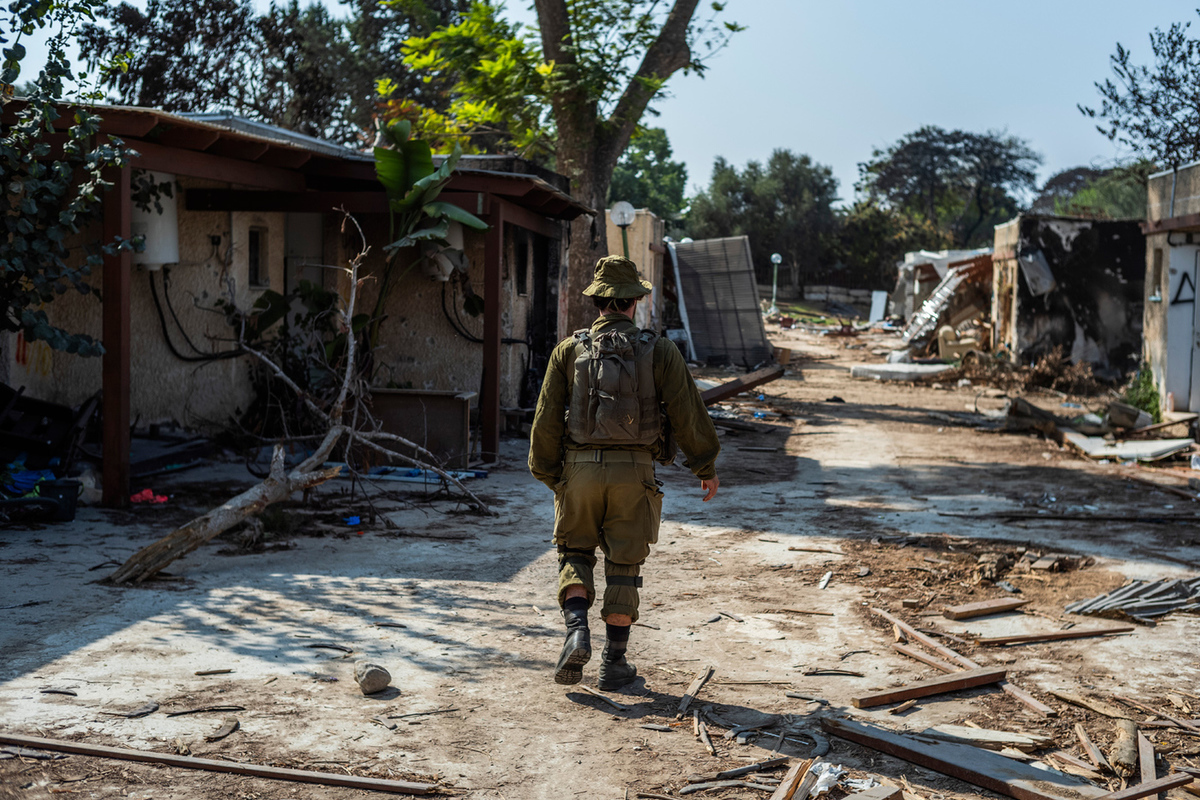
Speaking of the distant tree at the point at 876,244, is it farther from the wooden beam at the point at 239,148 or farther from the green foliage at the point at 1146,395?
the wooden beam at the point at 239,148

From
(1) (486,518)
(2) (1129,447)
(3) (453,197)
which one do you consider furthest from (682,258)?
(1) (486,518)

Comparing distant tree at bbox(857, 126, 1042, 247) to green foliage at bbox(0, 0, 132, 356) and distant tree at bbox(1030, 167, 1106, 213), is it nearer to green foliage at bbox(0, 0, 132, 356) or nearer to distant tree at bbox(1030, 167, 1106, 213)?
distant tree at bbox(1030, 167, 1106, 213)

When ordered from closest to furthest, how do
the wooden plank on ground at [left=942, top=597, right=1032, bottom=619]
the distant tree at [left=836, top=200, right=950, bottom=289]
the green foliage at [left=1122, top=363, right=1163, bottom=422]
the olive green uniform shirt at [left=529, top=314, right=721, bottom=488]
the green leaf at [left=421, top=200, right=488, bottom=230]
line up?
the olive green uniform shirt at [left=529, top=314, right=721, bottom=488] < the wooden plank on ground at [left=942, top=597, right=1032, bottom=619] < the green leaf at [left=421, top=200, right=488, bottom=230] < the green foliage at [left=1122, top=363, right=1163, bottom=422] < the distant tree at [left=836, top=200, right=950, bottom=289]

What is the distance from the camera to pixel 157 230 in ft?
30.7

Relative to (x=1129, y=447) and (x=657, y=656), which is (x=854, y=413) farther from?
(x=657, y=656)

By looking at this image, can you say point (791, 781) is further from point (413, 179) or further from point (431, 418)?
point (413, 179)

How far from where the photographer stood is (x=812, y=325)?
129ft

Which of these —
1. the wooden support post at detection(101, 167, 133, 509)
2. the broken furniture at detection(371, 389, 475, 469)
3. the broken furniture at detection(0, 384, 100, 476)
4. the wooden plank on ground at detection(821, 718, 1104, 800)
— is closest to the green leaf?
the broken furniture at detection(371, 389, 475, 469)

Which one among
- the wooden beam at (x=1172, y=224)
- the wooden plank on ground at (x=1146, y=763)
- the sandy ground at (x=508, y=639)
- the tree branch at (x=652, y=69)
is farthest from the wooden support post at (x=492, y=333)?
the wooden beam at (x=1172, y=224)

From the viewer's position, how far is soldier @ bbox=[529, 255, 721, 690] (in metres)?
4.47

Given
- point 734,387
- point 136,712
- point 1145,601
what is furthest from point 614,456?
point 734,387

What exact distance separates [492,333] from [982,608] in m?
5.92

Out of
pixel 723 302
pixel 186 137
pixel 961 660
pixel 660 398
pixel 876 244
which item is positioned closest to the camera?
pixel 660 398

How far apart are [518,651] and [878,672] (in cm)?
169
